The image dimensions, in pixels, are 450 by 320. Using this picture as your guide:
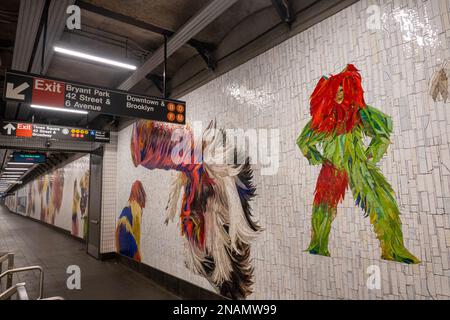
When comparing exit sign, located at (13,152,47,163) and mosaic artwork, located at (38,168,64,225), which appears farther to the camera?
mosaic artwork, located at (38,168,64,225)

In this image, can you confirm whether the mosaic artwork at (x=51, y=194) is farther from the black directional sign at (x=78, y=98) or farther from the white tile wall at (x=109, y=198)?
the black directional sign at (x=78, y=98)

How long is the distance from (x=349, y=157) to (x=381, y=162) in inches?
10.5

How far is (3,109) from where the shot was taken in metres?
6.99

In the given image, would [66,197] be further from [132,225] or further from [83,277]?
[83,277]

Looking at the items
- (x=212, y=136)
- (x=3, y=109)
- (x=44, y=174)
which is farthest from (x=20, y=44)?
(x=44, y=174)

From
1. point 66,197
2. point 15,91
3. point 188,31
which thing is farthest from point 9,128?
point 66,197

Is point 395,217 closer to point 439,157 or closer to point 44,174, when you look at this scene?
point 439,157

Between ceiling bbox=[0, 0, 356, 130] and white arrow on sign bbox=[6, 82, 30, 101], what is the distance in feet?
2.68

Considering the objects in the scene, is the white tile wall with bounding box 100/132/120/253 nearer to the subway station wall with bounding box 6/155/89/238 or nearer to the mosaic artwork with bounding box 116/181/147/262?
the mosaic artwork with bounding box 116/181/147/262

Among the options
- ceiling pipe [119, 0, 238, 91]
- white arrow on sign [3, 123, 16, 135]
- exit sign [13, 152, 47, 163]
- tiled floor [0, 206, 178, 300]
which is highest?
ceiling pipe [119, 0, 238, 91]

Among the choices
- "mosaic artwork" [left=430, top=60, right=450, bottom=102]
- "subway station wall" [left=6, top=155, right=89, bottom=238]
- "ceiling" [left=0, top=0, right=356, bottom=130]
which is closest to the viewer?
"mosaic artwork" [left=430, top=60, right=450, bottom=102]

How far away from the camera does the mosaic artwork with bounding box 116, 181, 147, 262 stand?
6120 millimetres

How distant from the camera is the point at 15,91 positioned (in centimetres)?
293

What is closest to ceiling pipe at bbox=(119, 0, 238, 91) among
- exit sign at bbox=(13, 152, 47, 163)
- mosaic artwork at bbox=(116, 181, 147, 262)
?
mosaic artwork at bbox=(116, 181, 147, 262)
